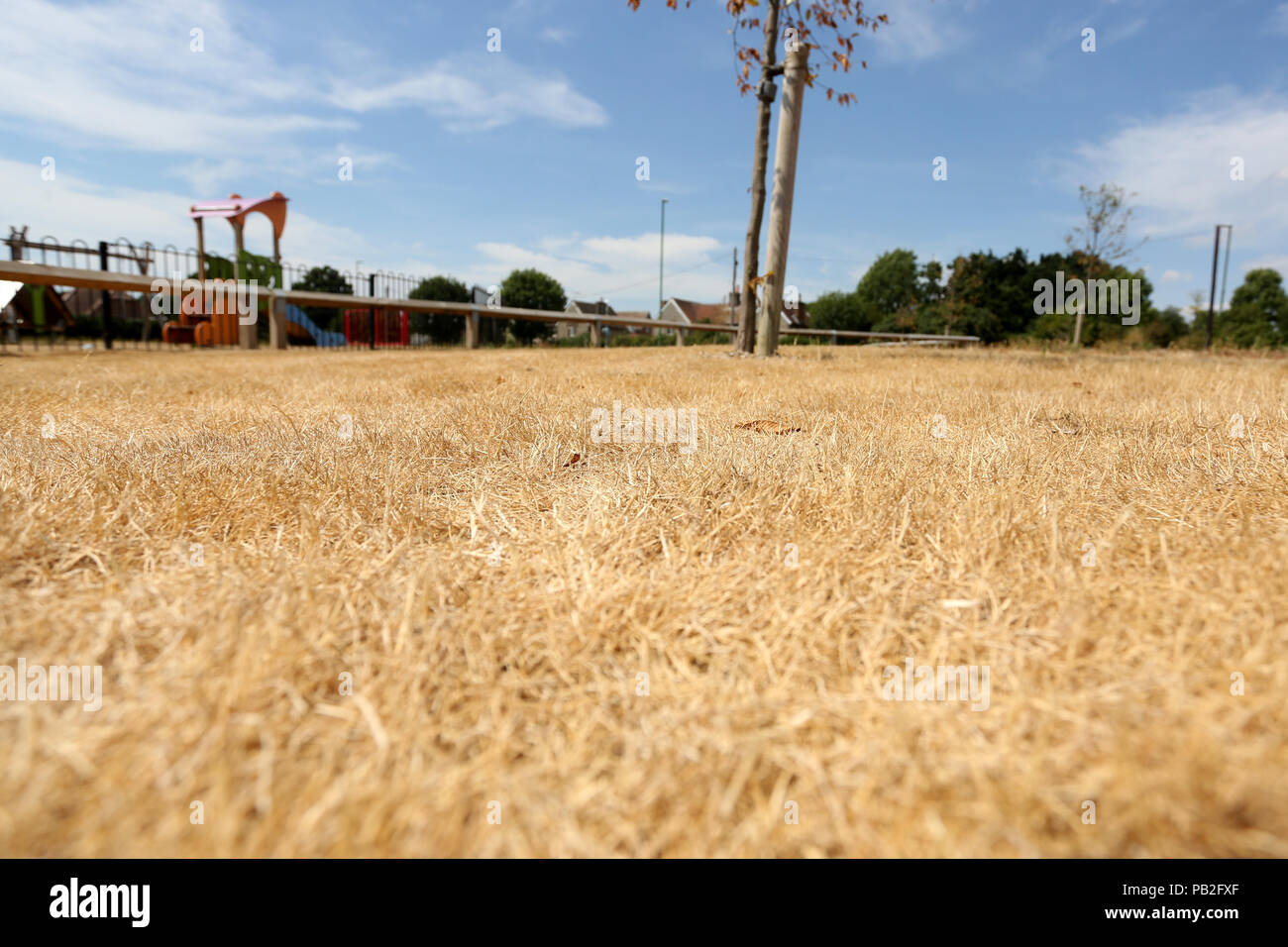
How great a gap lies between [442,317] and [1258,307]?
61.7 m

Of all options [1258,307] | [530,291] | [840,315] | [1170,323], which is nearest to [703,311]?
[840,315]

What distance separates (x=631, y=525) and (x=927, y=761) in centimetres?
86

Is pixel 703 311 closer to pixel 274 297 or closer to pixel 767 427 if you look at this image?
pixel 274 297

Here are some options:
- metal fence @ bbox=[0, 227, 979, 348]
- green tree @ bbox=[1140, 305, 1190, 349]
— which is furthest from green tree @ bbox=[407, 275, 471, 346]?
green tree @ bbox=[1140, 305, 1190, 349]

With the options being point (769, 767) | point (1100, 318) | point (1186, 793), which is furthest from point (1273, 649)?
point (1100, 318)

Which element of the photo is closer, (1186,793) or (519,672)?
(1186,793)

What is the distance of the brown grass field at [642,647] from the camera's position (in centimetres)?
74

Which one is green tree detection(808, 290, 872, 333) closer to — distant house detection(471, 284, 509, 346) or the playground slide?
distant house detection(471, 284, 509, 346)

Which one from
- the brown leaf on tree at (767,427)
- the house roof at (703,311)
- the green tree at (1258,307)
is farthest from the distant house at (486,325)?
the green tree at (1258,307)

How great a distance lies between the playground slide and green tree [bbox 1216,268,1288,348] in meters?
53.7

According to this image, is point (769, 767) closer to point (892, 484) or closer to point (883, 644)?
point (883, 644)

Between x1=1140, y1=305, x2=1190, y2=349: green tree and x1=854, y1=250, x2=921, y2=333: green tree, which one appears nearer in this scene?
x1=1140, y1=305, x2=1190, y2=349: green tree

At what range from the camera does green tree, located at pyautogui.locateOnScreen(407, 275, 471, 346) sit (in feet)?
85.6
